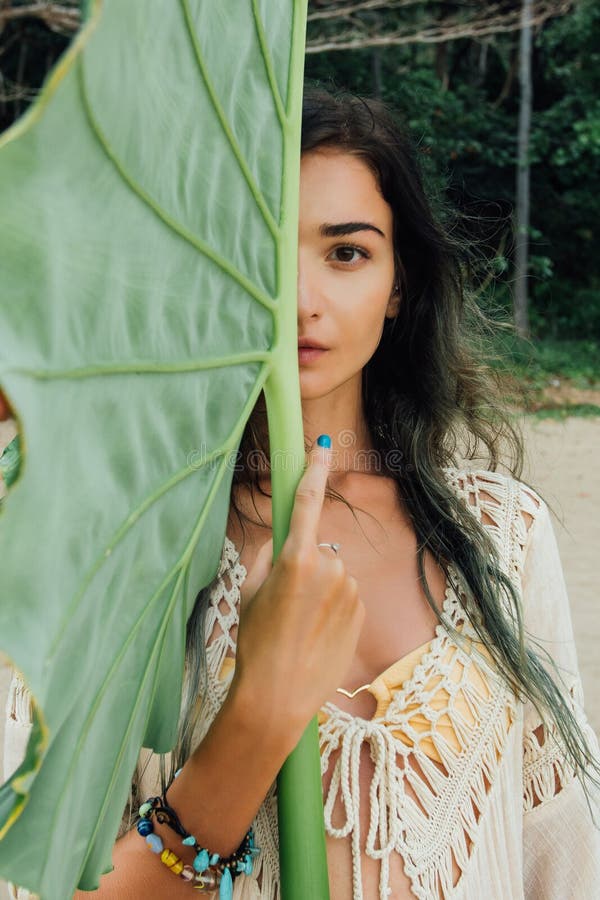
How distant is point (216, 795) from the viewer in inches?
30.5

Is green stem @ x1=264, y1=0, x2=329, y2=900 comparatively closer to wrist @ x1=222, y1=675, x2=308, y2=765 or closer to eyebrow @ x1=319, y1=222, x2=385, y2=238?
wrist @ x1=222, y1=675, x2=308, y2=765

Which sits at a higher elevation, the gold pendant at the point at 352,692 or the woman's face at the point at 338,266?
the woman's face at the point at 338,266

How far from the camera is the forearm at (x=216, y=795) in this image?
692 mm

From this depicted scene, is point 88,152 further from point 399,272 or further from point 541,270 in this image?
point 541,270

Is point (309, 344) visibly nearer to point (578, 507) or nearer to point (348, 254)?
point (348, 254)

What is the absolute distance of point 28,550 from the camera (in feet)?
1.36

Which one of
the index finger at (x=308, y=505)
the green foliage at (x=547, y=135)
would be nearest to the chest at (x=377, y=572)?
the index finger at (x=308, y=505)

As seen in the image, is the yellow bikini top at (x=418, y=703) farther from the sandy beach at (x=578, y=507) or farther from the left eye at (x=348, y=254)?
the sandy beach at (x=578, y=507)

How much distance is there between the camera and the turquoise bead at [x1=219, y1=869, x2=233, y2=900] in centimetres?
78

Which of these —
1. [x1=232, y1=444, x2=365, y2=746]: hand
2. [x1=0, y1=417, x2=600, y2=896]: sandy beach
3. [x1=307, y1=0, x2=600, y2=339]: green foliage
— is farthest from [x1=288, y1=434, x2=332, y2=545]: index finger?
[x1=307, y1=0, x2=600, y2=339]: green foliage

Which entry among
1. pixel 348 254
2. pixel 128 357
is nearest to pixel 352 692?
pixel 348 254

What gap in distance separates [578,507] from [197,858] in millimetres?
5840

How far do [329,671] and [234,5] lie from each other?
45cm

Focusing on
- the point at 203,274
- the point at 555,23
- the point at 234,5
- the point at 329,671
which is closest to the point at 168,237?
the point at 203,274
